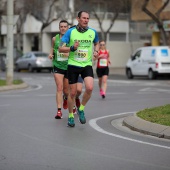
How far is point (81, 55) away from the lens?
11.3m

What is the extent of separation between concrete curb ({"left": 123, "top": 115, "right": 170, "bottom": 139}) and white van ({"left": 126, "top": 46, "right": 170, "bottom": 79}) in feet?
62.8

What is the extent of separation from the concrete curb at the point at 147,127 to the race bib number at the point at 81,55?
150 cm

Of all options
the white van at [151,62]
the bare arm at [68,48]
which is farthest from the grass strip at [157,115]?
the white van at [151,62]

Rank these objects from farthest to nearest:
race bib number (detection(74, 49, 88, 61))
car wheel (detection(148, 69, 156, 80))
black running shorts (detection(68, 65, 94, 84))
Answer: car wheel (detection(148, 69, 156, 80))
black running shorts (detection(68, 65, 94, 84))
race bib number (detection(74, 49, 88, 61))

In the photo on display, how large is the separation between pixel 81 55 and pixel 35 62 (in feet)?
103

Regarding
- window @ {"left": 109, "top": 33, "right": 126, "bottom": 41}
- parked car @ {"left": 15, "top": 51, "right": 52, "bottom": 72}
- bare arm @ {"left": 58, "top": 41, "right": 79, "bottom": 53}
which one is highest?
bare arm @ {"left": 58, "top": 41, "right": 79, "bottom": 53}

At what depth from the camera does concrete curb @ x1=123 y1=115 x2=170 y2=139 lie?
405 inches

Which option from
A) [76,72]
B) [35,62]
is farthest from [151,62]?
[76,72]

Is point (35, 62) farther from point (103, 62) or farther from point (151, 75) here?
point (103, 62)

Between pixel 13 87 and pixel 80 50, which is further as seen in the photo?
pixel 13 87

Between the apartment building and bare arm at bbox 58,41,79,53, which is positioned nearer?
bare arm at bbox 58,41,79,53

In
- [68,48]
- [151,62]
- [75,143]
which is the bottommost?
[151,62]

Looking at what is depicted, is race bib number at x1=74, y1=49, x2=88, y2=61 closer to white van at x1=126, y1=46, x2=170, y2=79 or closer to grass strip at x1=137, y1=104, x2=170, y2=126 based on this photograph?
grass strip at x1=137, y1=104, x2=170, y2=126

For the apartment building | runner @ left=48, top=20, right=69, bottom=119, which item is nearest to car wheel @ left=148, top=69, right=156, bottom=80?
the apartment building
